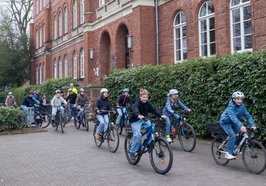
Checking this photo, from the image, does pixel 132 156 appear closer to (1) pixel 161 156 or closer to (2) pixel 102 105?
Answer: (1) pixel 161 156

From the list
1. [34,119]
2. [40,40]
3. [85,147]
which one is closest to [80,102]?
[34,119]

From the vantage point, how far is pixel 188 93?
12836 millimetres

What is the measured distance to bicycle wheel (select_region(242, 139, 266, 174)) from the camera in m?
7.72

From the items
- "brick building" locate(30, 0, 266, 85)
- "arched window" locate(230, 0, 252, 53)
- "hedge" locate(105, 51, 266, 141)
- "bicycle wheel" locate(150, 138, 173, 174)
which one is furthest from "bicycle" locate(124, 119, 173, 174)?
"arched window" locate(230, 0, 252, 53)

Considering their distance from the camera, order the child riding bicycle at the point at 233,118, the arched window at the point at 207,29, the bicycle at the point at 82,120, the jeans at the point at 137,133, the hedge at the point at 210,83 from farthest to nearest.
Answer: the arched window at the point at 207,29, the bicycle at the point at 82,120, the hedge at the point at 210,83, the jeans at the point at 137,133, the child riding bicycle at the point at 233,118

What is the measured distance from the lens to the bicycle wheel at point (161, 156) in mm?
7746

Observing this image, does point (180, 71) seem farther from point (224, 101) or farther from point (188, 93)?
point (224, 101)

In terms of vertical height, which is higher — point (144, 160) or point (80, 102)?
point (80, 102)

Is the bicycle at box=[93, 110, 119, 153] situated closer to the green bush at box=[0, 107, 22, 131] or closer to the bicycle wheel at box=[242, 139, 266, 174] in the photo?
the bicycle wheel at box=[242, 139, 266, 174]

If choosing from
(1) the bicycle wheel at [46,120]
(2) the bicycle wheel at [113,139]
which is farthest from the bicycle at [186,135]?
(1) the bicycle wheel at [46,120]

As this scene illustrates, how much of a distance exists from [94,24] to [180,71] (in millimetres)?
16335

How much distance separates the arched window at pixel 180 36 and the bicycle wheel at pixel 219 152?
1086 centimetres

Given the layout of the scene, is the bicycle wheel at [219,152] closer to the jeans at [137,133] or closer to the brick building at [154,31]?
the jeans at [137,133]

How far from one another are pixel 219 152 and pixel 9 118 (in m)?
10.8
